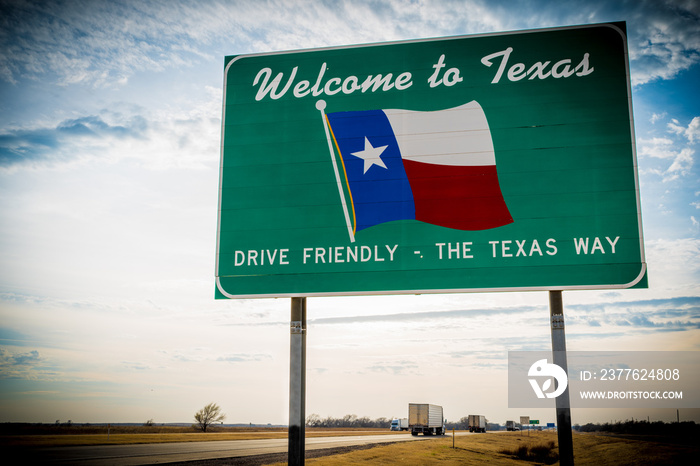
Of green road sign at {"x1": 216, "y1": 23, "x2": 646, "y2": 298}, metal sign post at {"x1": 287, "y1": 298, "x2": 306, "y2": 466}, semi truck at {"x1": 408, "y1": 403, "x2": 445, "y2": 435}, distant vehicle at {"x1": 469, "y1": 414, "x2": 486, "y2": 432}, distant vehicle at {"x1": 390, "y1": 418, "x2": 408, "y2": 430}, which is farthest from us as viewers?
distant vehicle at {"x1": 469, "y1": 414, "x2": 486, "y2": 432}

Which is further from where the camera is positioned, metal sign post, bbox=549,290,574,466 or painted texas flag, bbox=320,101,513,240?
painted texas flag, bbox=320,101,513,240

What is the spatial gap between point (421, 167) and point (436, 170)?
0.28 metres

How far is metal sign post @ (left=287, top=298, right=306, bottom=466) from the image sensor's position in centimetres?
1054

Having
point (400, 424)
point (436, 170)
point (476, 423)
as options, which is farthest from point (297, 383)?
point (476, 423)

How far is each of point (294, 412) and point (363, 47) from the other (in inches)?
275

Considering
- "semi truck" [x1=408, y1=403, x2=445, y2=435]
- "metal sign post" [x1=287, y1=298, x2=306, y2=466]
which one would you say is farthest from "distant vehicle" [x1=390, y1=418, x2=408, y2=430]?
"metal sign post" [x1=287, y1=298, x2=306, y2=466]

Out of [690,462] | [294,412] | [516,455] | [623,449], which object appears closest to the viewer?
[294,412]

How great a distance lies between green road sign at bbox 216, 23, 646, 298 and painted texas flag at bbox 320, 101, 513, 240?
0.03m

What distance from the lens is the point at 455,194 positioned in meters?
10.8

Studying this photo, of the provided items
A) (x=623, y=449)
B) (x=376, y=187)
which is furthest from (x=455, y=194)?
(x=623, y=449)

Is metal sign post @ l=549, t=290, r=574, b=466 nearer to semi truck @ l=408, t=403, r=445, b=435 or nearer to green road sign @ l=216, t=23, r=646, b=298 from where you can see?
green road sign @ l=216, t=23, r=646, b=298

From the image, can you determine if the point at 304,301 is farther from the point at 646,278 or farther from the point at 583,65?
the point at 583,65

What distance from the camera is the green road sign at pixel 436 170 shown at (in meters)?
10.3

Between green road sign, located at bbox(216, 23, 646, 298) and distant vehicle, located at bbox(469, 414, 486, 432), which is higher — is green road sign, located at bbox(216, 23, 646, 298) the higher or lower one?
the higher one
